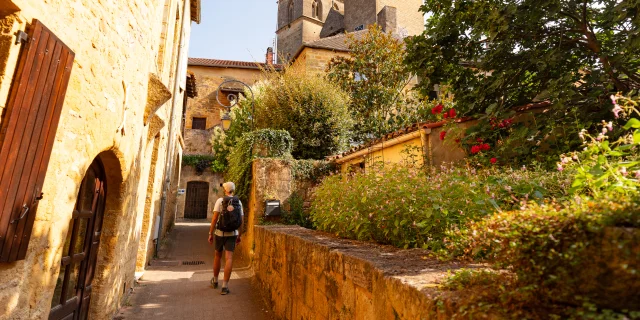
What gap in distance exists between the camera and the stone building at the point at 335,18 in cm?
2459

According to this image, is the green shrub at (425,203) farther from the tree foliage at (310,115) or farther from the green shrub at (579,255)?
the tree foliage at (310,115)

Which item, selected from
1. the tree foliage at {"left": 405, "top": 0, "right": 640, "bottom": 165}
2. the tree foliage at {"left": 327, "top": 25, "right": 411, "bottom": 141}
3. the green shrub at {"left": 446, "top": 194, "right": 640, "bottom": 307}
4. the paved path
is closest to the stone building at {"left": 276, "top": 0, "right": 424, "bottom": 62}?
the tree foliage at {"left": 327, "top": 25, "right": 411, "bottom": 141}

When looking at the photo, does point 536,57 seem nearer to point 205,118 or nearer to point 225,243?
point 225,243

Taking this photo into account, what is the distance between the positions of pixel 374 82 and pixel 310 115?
414 centimetres

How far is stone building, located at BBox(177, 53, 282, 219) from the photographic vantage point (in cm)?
1831

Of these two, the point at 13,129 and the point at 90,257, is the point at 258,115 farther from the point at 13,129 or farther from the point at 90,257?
the point at 13,129

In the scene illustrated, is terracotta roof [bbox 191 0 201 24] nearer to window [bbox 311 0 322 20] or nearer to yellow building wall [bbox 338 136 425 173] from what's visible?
yellow building wall [bbox 338 136 425 173]

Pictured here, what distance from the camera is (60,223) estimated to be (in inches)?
106

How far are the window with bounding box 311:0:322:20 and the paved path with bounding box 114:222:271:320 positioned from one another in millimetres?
32584

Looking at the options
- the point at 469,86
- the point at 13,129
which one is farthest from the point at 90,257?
the point at 469,86

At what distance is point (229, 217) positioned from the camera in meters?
5.79

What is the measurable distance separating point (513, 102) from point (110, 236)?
20.2 ft

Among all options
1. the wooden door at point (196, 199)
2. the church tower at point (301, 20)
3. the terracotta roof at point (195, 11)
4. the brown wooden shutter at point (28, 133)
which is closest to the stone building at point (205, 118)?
the wooden door at point (196, 199)

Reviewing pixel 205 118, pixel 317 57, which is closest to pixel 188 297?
pixel 317 57
